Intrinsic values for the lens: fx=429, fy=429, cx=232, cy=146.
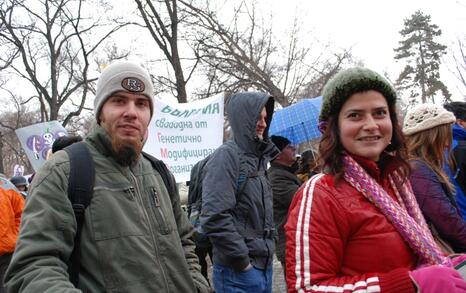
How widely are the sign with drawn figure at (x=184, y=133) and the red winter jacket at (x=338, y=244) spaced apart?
4891mm

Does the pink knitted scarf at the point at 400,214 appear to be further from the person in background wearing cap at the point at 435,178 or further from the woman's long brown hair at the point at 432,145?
the woman's long brown hair at the point at 432,145

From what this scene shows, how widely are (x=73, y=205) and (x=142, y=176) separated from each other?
1.36 ft

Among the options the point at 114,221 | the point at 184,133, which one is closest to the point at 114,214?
the point at 114,221

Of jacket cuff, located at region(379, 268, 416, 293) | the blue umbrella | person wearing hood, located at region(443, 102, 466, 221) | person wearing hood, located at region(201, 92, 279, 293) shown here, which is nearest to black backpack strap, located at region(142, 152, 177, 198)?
person wearing hood, located at region(201, 92, 279, 293)

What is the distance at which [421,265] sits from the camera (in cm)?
164

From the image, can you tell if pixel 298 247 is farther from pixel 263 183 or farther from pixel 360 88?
pixel 263 183

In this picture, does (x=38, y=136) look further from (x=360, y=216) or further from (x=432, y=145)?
(x=360, y=216)

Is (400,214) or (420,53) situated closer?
(400,214)

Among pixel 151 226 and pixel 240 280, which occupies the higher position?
pixel 151 226

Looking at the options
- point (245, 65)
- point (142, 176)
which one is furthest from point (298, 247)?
point (245, 65)

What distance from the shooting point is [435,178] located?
2799mm

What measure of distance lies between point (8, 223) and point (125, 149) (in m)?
3.32

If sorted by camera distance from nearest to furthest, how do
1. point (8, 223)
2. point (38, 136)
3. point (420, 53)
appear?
point (8, 223), point (38, 136), point (420, 53)

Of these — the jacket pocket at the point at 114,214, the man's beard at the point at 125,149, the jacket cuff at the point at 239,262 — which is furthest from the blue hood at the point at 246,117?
the jacket pocket at the point at 114,214
